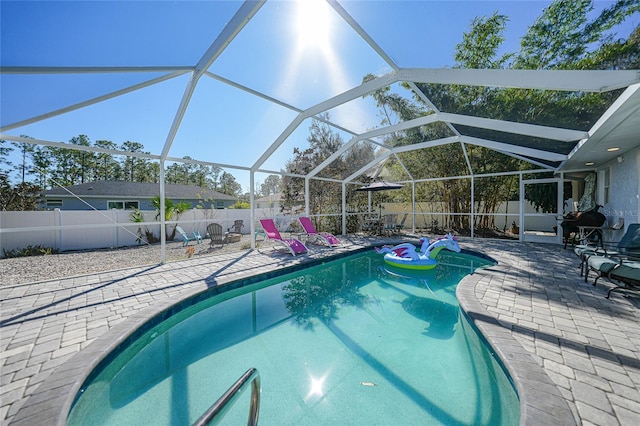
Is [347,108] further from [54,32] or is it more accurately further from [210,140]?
[54,32]

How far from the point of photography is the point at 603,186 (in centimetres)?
854

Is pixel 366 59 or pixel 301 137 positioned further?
pixel 301 137


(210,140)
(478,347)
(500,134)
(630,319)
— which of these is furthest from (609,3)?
(210,140)

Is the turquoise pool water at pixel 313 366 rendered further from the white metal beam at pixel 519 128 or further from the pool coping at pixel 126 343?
the white metal beam at pixel 519 128

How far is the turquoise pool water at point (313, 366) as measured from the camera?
242 cm

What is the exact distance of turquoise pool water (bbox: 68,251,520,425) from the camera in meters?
2.42

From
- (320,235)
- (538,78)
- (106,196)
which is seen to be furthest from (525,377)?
(106,196)

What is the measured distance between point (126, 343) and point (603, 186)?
1329 cm

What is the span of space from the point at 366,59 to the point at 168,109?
15.5ft

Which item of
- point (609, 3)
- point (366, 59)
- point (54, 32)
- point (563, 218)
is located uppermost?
point (609, 3)

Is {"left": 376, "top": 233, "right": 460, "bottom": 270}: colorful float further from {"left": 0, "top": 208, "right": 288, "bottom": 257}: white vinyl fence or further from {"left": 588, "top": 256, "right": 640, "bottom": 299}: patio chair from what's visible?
{"left": 0, "top": 208, "right": 288, "bottom": 257}: white vinyl fence

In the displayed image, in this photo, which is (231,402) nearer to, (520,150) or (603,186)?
(520,150)

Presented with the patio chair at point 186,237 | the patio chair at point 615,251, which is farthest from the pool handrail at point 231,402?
the patio chair at point 186,237

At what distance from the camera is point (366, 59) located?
5008mm
